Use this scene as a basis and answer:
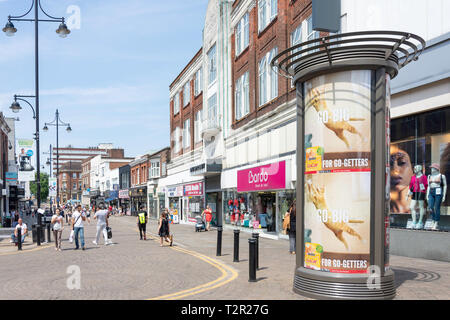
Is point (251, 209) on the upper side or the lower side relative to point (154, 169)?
lower

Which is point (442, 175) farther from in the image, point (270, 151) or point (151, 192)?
point (151, 192)

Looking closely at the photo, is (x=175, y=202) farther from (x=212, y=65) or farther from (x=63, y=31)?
(x=63, y=31)

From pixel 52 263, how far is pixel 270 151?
41.5ft

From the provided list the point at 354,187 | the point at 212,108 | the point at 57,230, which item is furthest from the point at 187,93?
the point at 354,187

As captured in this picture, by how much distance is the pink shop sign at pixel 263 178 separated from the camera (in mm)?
21092

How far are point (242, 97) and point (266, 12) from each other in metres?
5.56

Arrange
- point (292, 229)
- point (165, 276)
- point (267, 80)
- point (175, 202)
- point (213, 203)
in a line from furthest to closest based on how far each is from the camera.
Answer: point (175, 202), point (213, 203), point (267, 80), point (292, 229), point (165, 276)

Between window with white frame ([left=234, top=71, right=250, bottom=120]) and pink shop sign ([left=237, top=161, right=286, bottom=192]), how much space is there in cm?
406

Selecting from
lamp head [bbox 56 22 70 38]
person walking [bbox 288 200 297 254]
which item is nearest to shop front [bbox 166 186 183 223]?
lamp head [bbox 56 22 70 38]

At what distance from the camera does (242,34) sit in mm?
28531

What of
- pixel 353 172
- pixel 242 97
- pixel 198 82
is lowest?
pixel 353 172

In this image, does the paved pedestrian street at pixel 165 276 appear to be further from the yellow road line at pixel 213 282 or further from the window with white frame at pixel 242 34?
the window with white frame at pixel 242 34

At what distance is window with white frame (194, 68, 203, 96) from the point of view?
3788 cm

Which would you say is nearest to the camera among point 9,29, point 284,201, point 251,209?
point 9,29
